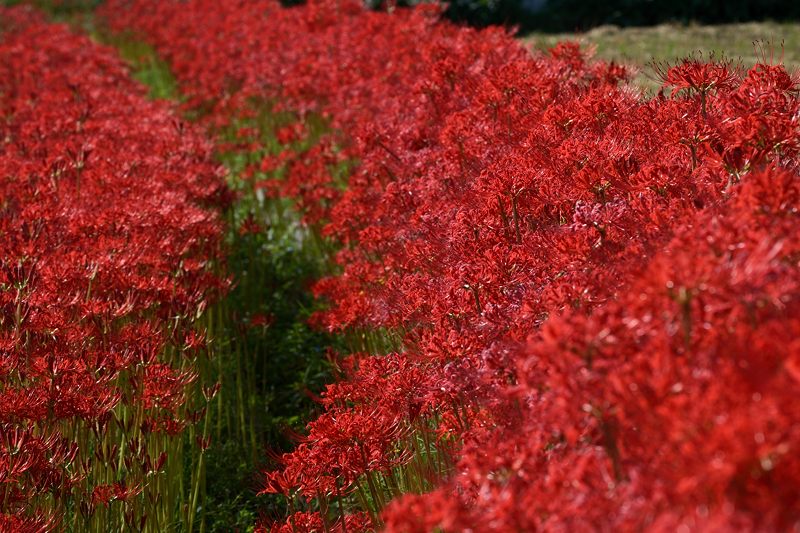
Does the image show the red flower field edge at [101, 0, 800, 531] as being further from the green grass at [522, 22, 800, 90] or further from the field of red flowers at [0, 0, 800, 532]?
the green grass at [522, 22, 800, 90]

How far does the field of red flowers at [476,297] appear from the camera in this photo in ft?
5.91

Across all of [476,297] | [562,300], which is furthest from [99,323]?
[562,300]

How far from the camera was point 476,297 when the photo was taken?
10.6 feet

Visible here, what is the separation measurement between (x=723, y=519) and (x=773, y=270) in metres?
0.63

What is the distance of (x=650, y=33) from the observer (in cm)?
1195

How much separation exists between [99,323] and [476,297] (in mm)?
1759

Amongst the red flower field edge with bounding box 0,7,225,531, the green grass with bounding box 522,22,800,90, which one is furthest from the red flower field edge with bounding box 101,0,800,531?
the green grass with bounding box 522,22,800,90

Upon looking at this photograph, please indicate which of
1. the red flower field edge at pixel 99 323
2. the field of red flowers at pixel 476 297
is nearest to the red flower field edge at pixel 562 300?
the field of red flowers at pixel 476 297

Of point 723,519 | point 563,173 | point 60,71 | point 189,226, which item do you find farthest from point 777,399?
point 60,71

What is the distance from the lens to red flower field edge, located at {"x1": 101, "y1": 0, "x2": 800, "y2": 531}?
173cm

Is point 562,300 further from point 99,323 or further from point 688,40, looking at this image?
point 688,40

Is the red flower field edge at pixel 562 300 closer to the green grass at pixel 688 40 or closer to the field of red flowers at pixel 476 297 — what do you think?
the field of red flowers at pixel 476 297

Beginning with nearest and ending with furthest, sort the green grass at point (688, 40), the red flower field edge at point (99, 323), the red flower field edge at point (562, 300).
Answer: the red flower field edge at point (562, 300), the red flower field edge at point (99, 323), the green grass at point (688, 40)

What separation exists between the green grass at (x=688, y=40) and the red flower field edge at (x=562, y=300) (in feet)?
12.4
